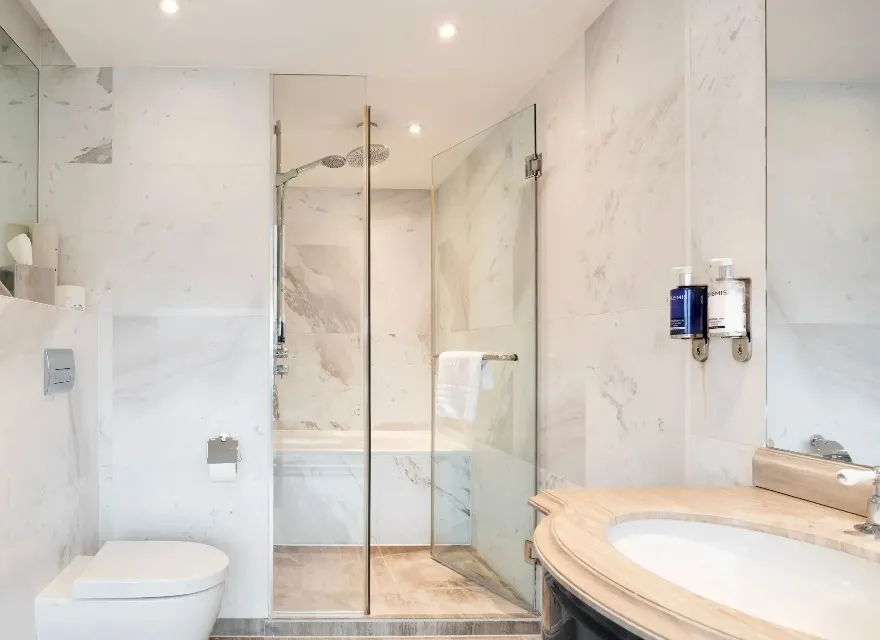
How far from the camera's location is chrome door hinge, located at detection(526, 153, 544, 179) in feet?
8.91

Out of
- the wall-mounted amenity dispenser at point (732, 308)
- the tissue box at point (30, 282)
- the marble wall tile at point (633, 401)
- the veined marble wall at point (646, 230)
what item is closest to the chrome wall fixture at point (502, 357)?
the veined marble wall at point (646, 230)

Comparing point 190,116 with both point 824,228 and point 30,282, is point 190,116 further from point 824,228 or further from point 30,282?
point 824,228

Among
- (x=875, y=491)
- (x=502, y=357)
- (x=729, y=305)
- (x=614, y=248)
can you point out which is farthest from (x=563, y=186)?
(x=875, y=491)

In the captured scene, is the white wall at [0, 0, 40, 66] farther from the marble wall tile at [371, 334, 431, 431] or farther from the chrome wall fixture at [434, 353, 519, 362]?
the marble wall tile at [371, 334, 431, 431]

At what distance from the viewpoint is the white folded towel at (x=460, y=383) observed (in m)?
2.97

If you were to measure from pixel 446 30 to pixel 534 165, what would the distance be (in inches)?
27.8

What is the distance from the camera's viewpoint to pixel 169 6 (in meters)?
2.09

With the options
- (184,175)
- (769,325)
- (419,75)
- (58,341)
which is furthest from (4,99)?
(769,325)

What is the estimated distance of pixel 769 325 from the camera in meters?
1.37

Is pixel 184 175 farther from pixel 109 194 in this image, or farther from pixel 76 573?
pixel 76 573

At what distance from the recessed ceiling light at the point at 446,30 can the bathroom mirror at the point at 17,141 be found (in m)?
1.52

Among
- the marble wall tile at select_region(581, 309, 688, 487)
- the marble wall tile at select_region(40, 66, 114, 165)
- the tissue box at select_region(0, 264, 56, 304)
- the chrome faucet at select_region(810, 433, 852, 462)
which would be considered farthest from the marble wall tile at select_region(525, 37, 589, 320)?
the tissue box at select_region(0, 264, 56, 304)

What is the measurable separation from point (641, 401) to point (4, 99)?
7.94 ft

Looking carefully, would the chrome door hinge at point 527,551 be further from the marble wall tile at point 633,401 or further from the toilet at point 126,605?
the toilet at point 126,605
